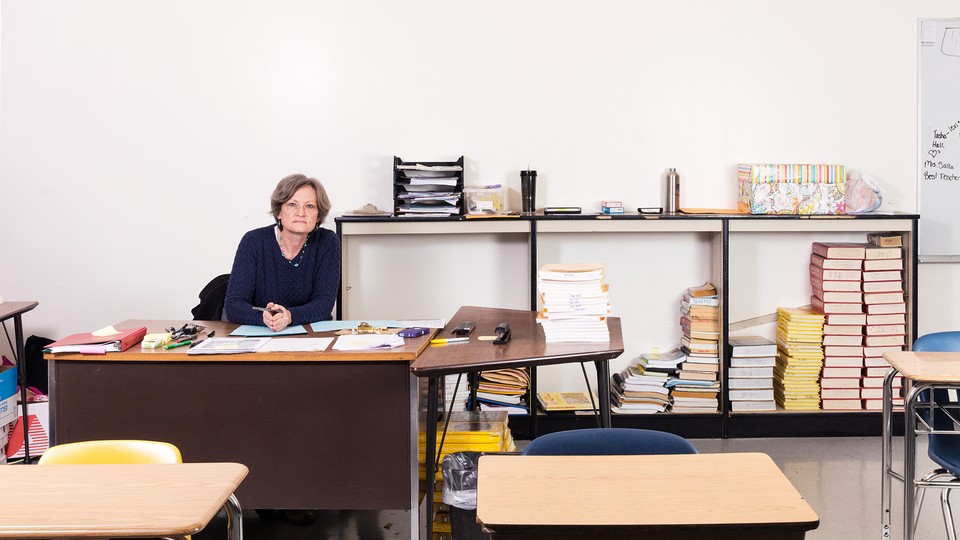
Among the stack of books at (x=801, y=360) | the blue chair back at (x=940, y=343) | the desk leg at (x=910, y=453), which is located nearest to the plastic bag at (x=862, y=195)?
the stack of books at (x=801, y=360)

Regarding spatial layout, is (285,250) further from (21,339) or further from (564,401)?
(564,401)

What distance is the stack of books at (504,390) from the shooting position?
207 inches

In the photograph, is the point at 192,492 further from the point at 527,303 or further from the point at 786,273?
the point at 786,273

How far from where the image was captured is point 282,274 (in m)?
4.38

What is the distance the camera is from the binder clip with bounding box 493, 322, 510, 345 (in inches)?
142

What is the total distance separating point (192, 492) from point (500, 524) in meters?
0.74

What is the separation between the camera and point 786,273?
18.4 feet

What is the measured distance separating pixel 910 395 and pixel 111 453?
2561 millimetres

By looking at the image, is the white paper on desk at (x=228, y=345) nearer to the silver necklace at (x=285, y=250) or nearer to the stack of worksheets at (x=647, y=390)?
the silver necklace at (x=285, y=250)

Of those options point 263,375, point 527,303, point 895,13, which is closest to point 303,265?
point 263,375

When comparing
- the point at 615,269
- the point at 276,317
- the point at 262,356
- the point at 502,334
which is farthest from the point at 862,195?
the point at 262,356

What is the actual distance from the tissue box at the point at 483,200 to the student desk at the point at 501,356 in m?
1.34

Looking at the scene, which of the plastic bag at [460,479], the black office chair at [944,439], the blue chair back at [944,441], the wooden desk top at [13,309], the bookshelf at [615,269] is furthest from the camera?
the bookshelf at [615,269]

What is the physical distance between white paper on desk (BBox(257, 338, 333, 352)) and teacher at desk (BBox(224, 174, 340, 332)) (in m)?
0.44
